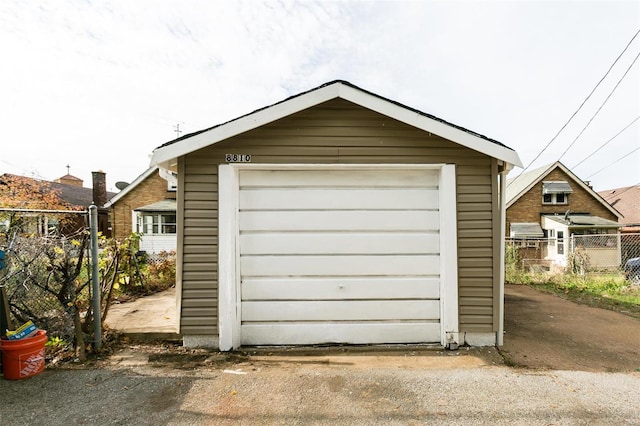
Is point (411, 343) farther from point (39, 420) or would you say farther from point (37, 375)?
point (37, 375)

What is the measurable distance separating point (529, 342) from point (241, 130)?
15.1 feet

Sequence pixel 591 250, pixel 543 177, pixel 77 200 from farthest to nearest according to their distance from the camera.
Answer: pixel 77 200 → pixel 543 177 → pixel 591 250

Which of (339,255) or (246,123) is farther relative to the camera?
(339,255)

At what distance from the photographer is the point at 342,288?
4.30 meters

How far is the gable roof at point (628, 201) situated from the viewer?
28100 millimetres

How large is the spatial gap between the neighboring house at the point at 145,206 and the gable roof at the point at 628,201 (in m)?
34.5

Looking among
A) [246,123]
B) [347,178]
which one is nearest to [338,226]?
[347,178]

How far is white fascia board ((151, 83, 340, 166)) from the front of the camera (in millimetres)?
4035

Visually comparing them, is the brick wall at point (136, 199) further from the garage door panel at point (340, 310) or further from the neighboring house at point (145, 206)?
the garage door panel at point (340, 310)

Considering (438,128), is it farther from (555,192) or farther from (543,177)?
(555,192)

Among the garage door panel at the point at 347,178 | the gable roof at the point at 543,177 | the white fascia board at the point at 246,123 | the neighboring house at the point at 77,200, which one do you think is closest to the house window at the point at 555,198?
the gable roof at the point at 543,177

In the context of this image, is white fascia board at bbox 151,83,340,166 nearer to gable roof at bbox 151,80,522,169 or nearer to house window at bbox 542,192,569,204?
gable roof at bbox 151,80,522,169

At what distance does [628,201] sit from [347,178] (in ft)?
123

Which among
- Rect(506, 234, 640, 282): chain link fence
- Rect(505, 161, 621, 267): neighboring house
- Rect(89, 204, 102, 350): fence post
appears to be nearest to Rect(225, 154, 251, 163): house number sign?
Rect(89, 204, 102, 350): fence post
